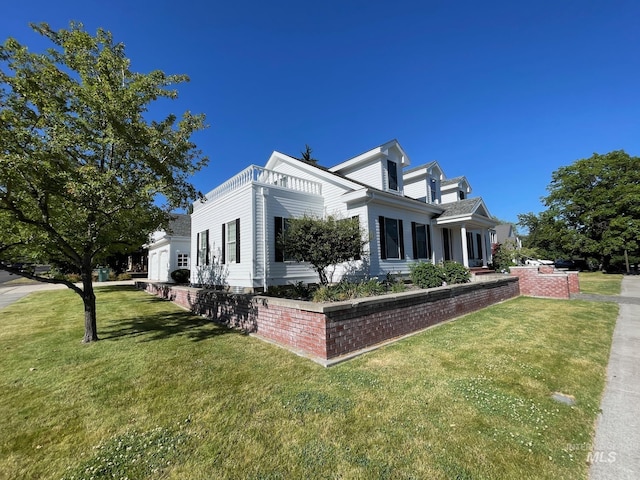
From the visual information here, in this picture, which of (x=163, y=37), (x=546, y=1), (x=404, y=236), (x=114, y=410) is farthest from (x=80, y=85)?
(x=546, y=1)

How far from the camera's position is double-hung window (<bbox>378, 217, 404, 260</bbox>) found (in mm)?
11805

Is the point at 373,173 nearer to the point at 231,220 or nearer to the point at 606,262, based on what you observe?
the point at 231,220

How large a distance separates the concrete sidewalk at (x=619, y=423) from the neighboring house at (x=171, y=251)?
72.3 feet

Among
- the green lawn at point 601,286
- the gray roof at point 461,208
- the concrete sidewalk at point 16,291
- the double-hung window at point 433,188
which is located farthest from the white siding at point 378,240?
the concrete sidewalk at point 16,291

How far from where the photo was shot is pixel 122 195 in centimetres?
619

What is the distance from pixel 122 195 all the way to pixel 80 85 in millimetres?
2626

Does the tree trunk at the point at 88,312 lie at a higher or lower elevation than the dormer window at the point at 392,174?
lower

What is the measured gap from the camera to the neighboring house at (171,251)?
21.9m

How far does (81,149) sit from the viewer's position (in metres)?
6.27

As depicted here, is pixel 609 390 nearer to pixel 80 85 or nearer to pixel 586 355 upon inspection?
pixel 586 355

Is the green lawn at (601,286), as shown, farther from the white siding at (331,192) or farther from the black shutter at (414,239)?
the white siding at (331,192)

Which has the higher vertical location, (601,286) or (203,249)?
(203,249)

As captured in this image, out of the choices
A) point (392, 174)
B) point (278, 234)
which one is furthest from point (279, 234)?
point (392, 174)

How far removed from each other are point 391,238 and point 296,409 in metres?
9.67
